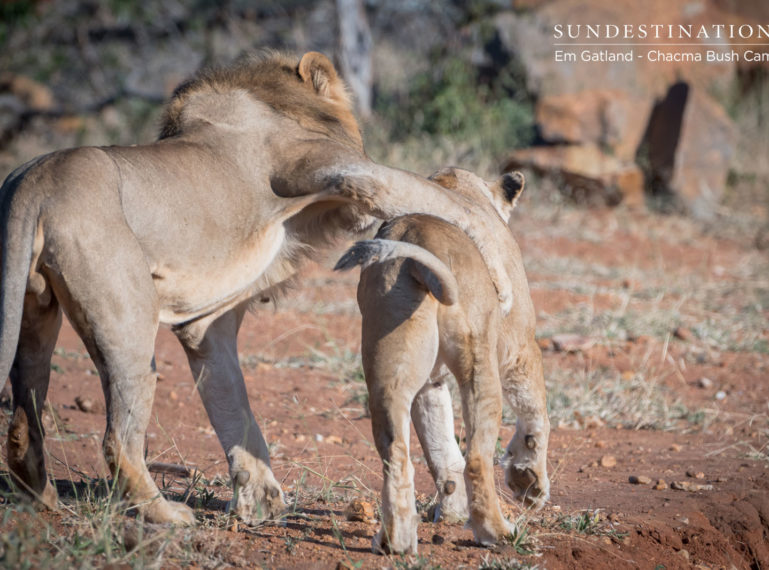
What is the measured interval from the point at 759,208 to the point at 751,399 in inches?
283

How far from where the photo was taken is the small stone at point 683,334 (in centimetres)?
701

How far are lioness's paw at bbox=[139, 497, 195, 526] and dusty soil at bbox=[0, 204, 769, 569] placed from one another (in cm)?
9

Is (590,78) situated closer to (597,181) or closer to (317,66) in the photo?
(597,181)

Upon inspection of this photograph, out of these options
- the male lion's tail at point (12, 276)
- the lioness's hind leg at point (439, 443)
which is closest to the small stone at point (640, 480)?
the lioness's hind leg at point (439, 443)

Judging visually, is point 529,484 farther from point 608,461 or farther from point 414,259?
point 608,461

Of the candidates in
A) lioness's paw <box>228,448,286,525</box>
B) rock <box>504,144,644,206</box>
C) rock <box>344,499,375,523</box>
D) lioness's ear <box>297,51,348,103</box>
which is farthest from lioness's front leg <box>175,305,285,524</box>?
rock <box>504,144,644,206</box>

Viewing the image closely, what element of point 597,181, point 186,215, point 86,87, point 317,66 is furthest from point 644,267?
point 86,87

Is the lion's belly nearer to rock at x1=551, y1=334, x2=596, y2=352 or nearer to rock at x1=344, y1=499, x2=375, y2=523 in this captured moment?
rock at x1=344, y1=499, x2=375, y2=523

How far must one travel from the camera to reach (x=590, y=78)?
12.8 metres

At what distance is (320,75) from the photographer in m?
4.36

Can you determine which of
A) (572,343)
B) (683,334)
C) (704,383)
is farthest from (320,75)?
(683,334)

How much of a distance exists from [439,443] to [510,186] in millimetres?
1146

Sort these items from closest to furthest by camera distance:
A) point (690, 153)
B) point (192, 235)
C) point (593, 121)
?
point (192, 235) → point (593, 121) → point (690, 153)

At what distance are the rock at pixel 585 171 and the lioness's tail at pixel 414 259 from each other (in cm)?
918
